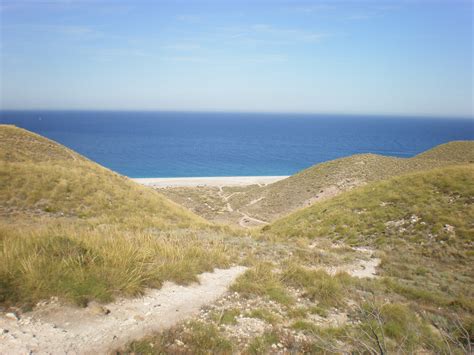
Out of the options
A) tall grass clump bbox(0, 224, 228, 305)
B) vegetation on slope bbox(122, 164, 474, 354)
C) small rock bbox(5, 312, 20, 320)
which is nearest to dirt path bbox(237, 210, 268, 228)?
vegetation on slope bbox(122, 164, 474, 354)

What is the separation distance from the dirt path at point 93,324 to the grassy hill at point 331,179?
31.3 meters

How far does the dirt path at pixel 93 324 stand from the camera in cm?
496

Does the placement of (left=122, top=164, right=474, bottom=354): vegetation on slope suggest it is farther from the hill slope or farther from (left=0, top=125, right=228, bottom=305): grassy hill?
the hill slope

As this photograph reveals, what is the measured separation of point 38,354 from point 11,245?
367 centimetres

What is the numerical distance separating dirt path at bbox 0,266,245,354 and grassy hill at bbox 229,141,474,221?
1234 inches

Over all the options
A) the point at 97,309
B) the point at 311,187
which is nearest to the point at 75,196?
the point at 97,309

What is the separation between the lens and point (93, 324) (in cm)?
563

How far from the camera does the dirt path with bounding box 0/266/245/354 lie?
4.96 m

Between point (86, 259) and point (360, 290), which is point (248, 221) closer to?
point (360, 290)

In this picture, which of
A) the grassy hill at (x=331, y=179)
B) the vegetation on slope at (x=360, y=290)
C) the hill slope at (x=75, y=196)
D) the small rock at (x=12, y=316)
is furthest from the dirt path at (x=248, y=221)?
the small rock at (x=12, y=316)

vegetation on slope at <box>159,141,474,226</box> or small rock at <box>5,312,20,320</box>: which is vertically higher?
small rock at <box>5,312,20,320</box>

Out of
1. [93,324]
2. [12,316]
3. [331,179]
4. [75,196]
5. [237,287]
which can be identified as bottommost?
[331,179]

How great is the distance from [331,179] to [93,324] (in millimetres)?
42706

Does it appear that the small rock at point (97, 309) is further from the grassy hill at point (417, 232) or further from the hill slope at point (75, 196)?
the hill slope at point (75, 196)
